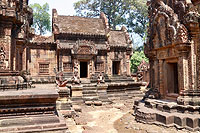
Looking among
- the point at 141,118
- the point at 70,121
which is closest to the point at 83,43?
the point at 70,121

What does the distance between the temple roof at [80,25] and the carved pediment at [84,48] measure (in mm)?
1224

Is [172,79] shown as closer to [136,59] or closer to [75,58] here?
[75,58]

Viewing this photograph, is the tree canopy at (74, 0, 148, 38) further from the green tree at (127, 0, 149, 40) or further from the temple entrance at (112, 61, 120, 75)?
the temple entrance at (112, 61, 120, 75)

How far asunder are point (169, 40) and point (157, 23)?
1.42m

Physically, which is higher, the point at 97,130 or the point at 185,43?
the point at 185,43

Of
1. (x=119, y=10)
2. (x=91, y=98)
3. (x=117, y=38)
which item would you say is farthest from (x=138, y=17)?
(x=91, y=98)

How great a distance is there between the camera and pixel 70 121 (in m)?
8.49

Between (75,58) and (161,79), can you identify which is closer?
(161,79)

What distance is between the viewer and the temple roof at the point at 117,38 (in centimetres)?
2139

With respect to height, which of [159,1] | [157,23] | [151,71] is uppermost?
[159,1]

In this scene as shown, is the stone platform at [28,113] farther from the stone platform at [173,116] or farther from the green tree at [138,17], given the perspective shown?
the green tree at [138,17]

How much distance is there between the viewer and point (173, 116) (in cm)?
678

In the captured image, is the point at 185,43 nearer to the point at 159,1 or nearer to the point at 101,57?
the point at 159,1

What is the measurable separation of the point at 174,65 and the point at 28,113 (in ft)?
24.2
